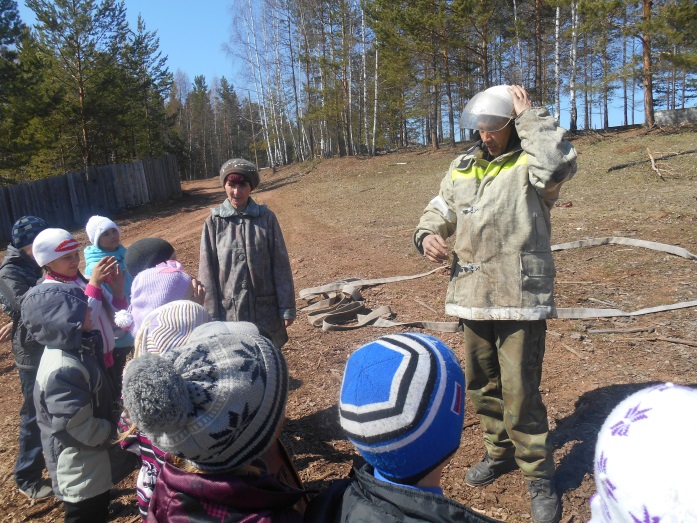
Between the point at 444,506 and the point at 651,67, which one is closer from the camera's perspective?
the point at 444,506

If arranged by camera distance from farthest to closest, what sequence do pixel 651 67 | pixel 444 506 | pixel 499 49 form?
1. pixel 499 49
2. pixel 651 67
3. pixel 444 506

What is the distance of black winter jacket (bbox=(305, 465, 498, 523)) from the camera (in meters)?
A: 1.22

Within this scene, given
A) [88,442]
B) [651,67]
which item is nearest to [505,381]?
[88,442]

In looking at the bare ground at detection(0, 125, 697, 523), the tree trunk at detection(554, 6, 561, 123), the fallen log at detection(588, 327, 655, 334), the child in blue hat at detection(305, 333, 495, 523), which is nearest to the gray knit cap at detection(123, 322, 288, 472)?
the child in blue hat at detection(305, 333, 495, 523)

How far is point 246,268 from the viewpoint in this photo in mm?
3545

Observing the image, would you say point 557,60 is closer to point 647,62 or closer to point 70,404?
point 647,62

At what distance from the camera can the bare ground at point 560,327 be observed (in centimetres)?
329

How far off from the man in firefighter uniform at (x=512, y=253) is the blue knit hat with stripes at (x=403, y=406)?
4.82 feet

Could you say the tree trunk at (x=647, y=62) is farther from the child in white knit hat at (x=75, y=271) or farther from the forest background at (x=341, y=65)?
the child in white knit hat at (x=75, y=271)

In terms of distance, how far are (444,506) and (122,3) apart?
30603 mm

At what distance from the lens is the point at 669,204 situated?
981 cm

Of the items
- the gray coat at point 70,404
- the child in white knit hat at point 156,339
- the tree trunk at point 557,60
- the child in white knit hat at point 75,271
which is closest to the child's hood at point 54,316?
the gray coat at point 70,404

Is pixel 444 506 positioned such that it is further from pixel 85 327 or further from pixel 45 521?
pixel 45 521

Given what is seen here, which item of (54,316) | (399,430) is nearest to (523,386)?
(399,430)
